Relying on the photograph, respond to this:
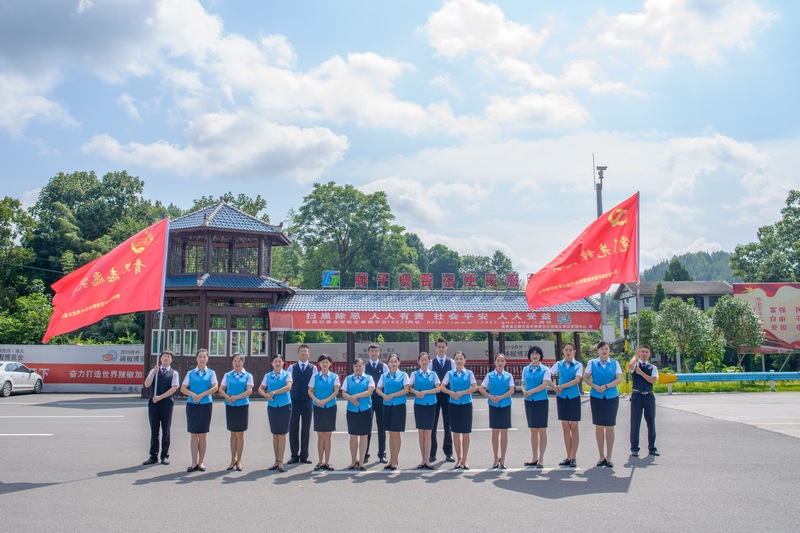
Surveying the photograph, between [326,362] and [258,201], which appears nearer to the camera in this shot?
[326,362]

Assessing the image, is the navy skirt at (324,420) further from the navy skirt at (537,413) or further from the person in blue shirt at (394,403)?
the navy skirt at (537,413)

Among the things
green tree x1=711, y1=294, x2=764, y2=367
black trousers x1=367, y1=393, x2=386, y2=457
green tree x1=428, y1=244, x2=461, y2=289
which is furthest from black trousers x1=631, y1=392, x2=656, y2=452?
green tree x1=428, y1=244, x2=461, y2=289

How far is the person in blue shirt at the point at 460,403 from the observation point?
882 centimetres

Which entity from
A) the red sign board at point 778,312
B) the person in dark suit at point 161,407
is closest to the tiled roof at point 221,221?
the person in dark suit at point 161,407

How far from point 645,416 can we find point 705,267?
582 ft

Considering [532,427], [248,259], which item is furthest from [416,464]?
[248,259]

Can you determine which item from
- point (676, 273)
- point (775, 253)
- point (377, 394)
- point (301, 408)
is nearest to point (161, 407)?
point (301, 408)

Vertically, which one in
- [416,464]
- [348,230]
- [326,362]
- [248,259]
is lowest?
[416,464]

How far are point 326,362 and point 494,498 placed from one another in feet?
10.3

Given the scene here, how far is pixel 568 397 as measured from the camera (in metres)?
8.94

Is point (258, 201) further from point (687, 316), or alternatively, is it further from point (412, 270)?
point (687, 316)

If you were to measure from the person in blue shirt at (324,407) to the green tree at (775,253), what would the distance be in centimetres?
4552

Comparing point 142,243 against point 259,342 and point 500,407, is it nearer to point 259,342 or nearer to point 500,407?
point 500,407

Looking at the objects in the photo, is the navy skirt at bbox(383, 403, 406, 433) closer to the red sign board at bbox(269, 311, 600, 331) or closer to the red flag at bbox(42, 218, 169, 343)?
the red flag at bbox(42, 218, 169, 343)
